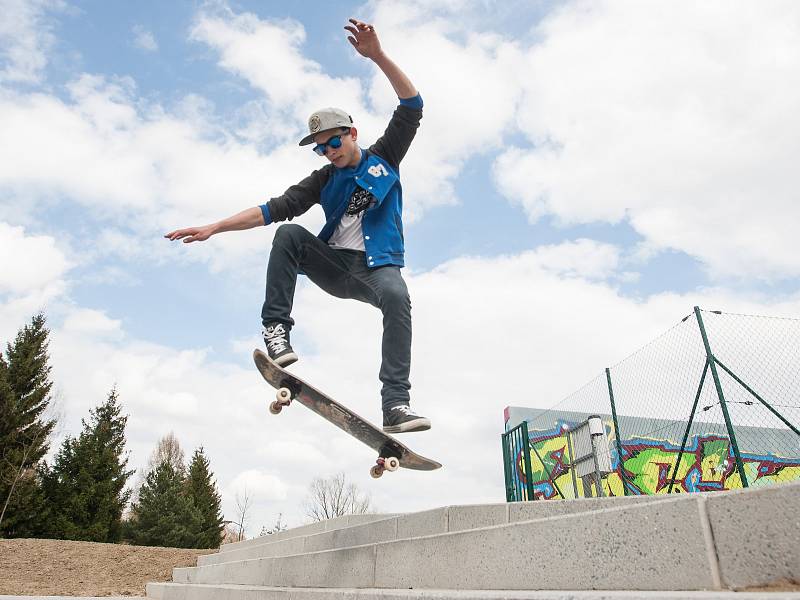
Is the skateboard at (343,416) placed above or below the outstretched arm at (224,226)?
below

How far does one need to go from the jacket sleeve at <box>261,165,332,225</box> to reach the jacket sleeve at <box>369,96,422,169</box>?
46cm

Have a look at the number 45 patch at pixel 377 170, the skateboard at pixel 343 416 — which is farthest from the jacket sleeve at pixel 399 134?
the skateboard at pixel 343 416

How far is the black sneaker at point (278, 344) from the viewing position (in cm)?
374

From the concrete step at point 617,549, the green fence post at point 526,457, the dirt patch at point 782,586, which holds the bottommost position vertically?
the dirt patch at point 782,586

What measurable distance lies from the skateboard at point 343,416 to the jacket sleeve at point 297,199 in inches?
45.1

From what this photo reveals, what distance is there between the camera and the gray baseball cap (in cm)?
405

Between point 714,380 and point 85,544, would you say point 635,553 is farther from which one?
point 85,544

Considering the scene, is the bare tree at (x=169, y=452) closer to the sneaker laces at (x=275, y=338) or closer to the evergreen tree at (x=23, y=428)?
the evergreen tree at (x=23, y=428)

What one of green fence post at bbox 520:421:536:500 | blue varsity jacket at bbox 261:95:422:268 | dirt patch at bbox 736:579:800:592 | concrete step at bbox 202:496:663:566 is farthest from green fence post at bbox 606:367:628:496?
dirt patch at bbox 736:579:800:592

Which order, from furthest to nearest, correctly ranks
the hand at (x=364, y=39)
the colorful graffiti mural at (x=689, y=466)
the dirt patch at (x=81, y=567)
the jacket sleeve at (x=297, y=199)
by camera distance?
the dirt patch at (x=81, y=567) → the colorful graffiti mural at (x=689, y=466) → the jacket sleeve at (x=297, y=199) → the hand at (x=364, y=39)

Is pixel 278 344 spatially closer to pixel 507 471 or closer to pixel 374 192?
pixel 374 192

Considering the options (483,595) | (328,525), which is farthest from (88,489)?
(483,595)

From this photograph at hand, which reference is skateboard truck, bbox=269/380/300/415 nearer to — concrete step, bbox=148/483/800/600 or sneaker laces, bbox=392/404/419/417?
sneaker laces, bbox=392/404/419/417

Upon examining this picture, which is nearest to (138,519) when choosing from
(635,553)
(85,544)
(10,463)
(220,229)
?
(10,463)
